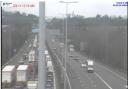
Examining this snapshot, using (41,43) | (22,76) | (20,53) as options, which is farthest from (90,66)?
(41,43)

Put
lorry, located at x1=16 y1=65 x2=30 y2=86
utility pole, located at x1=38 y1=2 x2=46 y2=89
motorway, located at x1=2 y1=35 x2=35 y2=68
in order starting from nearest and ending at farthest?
utility pole, located at x1=38 y1=2 x2=46 y2=89, lorry, located at x1=16 y1=65 x2=30 y2=86, motorway, located at x1=2 y1=35 x2=35 y2=68

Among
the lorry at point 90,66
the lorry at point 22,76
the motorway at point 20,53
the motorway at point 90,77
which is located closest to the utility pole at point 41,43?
the lorry at point 22,76

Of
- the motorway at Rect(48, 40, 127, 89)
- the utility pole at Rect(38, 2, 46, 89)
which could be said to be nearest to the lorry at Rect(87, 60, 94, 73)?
the motorway at Rect(48, 40, 127, 89)

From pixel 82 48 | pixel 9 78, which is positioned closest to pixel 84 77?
pixel 82 48

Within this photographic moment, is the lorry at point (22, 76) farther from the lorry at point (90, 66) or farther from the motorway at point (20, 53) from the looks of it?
the lorry at point (90, 66)

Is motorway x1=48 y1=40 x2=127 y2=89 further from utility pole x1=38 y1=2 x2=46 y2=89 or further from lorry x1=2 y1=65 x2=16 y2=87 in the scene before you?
utility pole x1=38 y1=2 x2=46 y2=89

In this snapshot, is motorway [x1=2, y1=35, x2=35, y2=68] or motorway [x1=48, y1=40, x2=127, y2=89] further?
motorway [x1=48, y1=40, x2=127, y2=89]

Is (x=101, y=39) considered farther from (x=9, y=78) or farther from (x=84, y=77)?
(x=9, y=78)

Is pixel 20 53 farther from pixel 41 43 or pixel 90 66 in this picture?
pixel 41 43
